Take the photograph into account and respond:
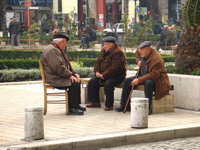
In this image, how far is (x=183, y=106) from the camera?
11.5 metres

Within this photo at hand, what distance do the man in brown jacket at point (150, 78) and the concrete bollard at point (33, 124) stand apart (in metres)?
3.00

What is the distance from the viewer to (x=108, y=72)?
11352 millimetres

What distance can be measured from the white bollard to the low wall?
92.1 inches

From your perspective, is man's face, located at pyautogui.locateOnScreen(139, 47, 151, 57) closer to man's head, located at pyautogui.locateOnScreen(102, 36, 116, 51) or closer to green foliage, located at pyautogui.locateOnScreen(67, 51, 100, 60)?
man's head, located at pyautogui.locateOnScreen(102, 36, 116, 51)

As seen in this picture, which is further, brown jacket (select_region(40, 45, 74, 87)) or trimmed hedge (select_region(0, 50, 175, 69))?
trimmed hedge (select_region(0, 50, 175, 69))

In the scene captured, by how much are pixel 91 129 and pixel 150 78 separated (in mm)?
2138

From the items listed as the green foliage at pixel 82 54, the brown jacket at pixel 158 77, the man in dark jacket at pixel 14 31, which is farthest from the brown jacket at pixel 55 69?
the man in dark jacket at pixel 14 31

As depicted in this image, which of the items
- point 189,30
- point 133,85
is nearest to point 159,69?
point 133,85

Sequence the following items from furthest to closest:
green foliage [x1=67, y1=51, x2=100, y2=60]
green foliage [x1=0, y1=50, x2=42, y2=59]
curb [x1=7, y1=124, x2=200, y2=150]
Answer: green foliage [x1=67, y1=51, x2=100, y2=60] → green foliage [x1=0, y1=50, x2=42, y2=59] → curb [x1=7, y1=124, x2=200, y2=150]

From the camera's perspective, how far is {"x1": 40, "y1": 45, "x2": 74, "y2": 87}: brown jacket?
10.6 metres

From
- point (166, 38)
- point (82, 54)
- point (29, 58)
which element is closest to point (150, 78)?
point (29, 58)

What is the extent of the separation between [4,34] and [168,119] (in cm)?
3719

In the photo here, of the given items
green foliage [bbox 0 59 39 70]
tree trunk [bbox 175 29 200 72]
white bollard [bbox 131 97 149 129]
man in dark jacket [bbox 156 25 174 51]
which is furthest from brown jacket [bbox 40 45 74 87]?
man in dark jacket [bbox 156 25 174 51]

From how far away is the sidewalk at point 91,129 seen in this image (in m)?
7.99
